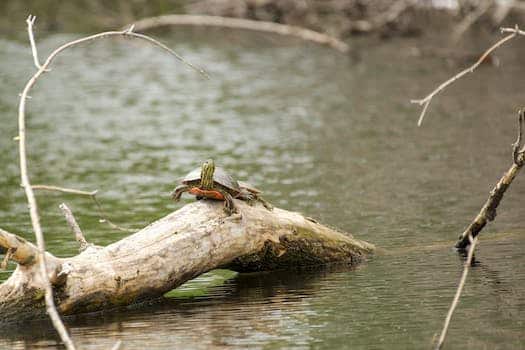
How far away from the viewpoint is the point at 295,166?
16.5 metres

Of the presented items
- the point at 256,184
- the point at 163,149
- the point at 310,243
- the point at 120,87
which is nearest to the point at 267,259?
the point at 310,243

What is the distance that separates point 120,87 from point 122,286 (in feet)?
57.6

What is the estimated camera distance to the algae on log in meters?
8.38

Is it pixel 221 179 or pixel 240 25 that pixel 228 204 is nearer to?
pixel 221 179

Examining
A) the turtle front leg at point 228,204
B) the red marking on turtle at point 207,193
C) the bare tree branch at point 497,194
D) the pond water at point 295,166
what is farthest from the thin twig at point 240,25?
the turtle front leg at point 228,204

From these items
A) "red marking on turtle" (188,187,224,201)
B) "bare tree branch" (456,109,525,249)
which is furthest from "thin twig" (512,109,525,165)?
"red marking on turtle" (188,187,224,201)

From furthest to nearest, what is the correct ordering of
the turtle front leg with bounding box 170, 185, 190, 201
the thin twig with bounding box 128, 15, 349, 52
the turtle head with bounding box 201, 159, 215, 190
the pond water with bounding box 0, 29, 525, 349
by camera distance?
the thin twig with bounding box 128, 15, 349, 52 < the turtle front leg with bounding box 170, 185, 190, 201 < the turtle head with bounding box 201, 159, 215, 190 < the pond water with bounding box 0, 29, 525, 349

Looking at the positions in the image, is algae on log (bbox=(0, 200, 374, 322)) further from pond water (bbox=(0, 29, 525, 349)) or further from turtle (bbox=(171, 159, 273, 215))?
pond water (bbox=(0, 29, 525, 349))

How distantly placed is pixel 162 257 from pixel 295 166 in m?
7.77

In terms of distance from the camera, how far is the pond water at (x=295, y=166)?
27.3 feet

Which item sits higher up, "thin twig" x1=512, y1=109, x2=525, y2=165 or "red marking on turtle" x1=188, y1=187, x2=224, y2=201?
Answer: "thin twig" x1=512, y1=109, x2=525, y2=165

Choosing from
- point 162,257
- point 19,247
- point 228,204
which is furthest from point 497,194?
point 19,247

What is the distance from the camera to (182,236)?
895 centimetres

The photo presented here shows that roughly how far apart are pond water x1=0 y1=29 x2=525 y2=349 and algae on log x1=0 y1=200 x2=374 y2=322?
19 cm
